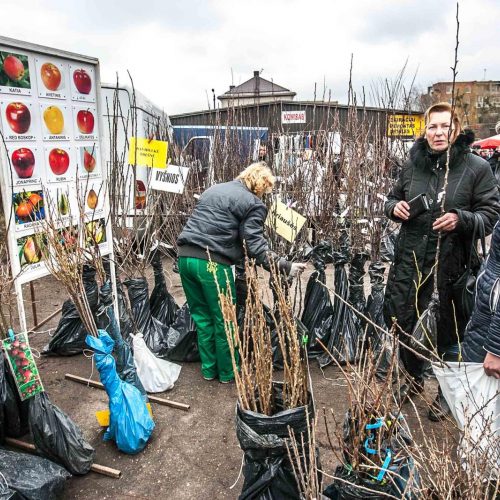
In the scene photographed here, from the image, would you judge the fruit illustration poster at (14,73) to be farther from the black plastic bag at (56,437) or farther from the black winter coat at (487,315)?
the black winter coat at (487,315)

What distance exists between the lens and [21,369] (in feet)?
7.47

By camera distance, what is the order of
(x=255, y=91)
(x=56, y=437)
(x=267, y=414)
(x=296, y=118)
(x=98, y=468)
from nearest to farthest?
(x=267, y=414)
(x=56, y=437)
(x=98, y=468)
(x=255, y=91)
(x=296, y=118)

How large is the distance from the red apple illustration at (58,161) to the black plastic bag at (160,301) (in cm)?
122

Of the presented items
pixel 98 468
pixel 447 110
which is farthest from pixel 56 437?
pixel 447 110

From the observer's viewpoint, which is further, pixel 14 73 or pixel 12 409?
pixel 14 73

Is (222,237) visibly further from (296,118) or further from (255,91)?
(296,118)

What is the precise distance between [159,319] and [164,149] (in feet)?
5.07

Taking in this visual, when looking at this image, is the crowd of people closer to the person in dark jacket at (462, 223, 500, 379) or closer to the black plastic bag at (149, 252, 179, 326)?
the person in dark jacket at (462, 223, 500, 379)

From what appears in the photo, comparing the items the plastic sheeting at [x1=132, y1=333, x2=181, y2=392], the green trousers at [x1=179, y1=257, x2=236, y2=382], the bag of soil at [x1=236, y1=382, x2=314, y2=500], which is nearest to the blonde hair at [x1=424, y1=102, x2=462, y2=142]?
the green trousers at [x1=179, y1=257, x2=236, y2=382]

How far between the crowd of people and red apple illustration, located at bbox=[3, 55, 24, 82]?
4.67ft

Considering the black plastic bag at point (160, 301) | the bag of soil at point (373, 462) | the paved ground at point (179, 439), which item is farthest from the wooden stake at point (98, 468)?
the black plastic bag at point (160, 301)

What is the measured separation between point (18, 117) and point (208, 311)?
6.04 ft

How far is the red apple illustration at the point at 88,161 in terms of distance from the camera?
134 inches

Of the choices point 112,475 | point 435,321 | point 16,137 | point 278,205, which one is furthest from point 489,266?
point 16,137
